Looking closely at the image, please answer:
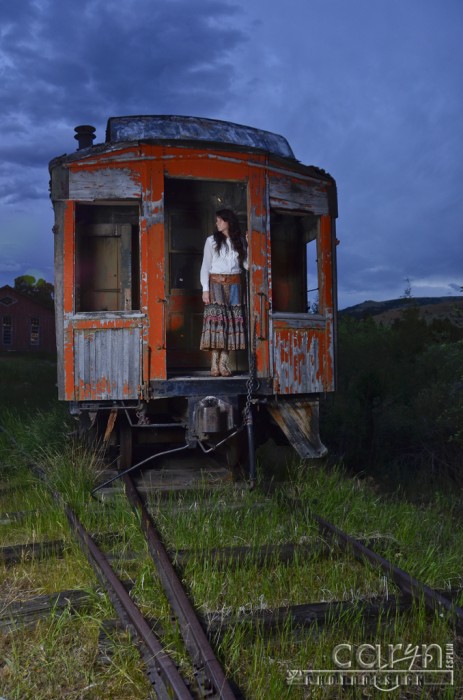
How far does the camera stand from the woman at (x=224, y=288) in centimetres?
647

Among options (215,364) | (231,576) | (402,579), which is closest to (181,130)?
(215,364)

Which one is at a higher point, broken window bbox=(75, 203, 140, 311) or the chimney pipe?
the chimney pipe

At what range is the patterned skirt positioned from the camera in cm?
643

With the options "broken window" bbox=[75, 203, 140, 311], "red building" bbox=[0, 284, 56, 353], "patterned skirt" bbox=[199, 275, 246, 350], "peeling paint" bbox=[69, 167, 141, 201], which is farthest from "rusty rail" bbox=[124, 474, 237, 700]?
"red building" bbox=[0, 284, 56, 353]

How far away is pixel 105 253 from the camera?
26.0 feet

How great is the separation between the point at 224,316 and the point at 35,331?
126 feet

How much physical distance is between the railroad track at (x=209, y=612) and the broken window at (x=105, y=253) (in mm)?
3689

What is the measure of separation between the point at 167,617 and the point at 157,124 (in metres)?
5.89

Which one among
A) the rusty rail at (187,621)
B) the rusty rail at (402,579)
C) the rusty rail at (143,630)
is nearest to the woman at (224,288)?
the rusty rail at (187,621)

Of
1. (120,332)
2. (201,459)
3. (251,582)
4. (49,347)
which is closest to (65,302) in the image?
(120,332)

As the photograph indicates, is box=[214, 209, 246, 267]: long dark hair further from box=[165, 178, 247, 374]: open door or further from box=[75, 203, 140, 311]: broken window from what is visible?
box=[165, 178, 247, 374]: open door

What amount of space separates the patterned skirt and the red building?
36098 millimetres

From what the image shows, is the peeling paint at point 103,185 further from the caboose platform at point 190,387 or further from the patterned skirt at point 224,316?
the caboose platform at point 190,387

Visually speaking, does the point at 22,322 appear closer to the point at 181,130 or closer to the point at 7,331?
the point at 7,331
